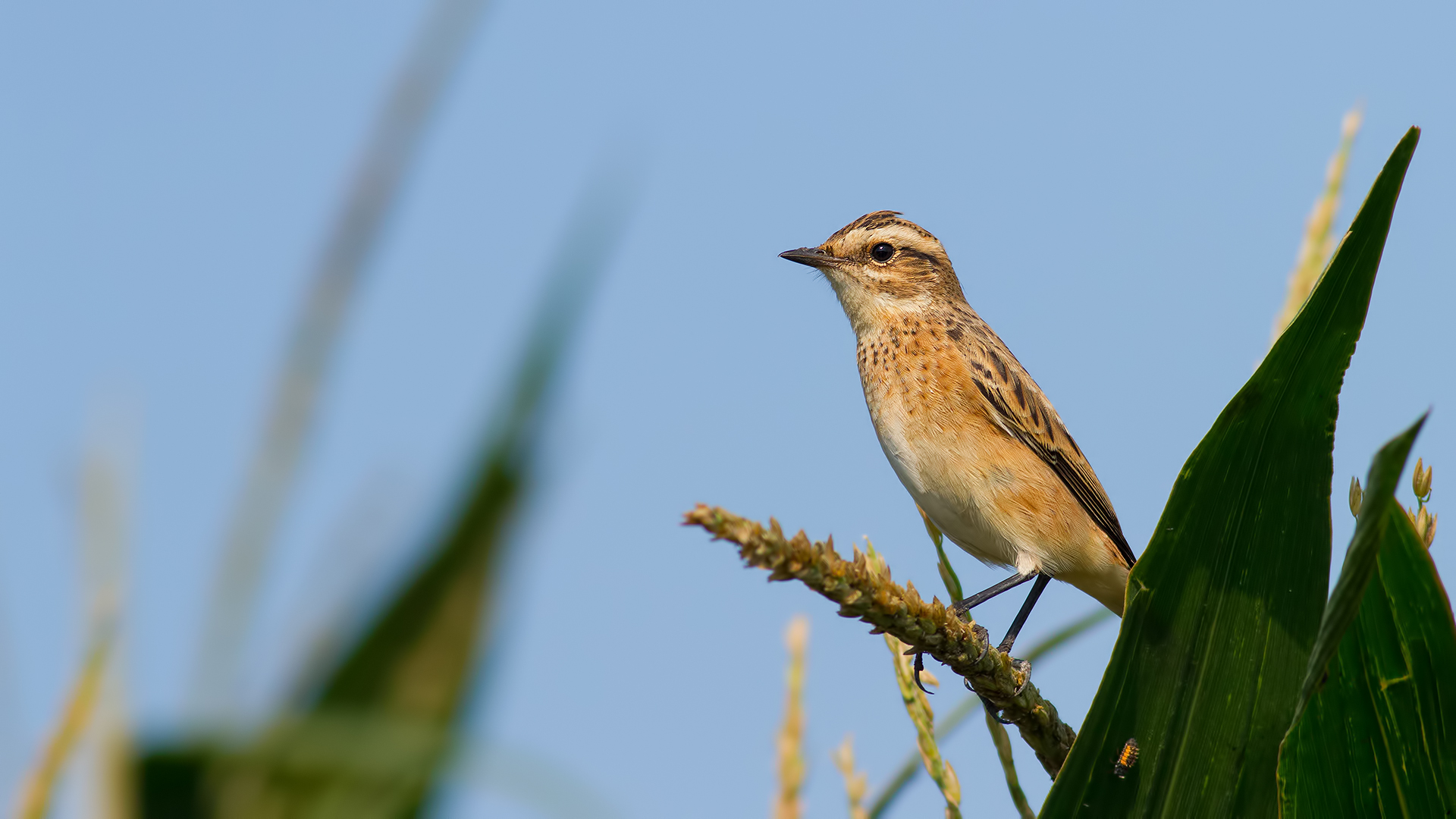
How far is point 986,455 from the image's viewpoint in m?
5.92

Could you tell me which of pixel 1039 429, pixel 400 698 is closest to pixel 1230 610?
pixel 400 698

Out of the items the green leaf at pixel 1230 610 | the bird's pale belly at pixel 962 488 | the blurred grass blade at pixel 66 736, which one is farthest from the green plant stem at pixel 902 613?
the bird's pale belly at pixel 962 488

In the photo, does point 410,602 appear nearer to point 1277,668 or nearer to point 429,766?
point 429,766

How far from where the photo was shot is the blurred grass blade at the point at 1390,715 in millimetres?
1975

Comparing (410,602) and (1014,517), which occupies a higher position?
(1014,517)

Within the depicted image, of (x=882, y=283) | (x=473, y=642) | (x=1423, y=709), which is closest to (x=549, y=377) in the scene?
(x=473, y=642)

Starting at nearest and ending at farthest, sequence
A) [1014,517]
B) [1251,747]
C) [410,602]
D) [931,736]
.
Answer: [410,602]
[1251,747]
[931,736]
[1014,517]

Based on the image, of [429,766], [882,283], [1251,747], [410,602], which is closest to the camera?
[429,766]

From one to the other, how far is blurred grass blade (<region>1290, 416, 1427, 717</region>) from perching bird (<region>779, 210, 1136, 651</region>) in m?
3.92

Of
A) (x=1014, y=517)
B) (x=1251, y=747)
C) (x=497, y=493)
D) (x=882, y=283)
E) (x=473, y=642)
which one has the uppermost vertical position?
(x=882, y=283)

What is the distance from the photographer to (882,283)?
23.0ft

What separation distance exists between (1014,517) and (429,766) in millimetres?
5016

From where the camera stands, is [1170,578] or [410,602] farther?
[1170,578]

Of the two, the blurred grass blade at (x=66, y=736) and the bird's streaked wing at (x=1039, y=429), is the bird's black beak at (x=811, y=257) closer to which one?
the bird's streaked wing at (x=1039, y=429)
